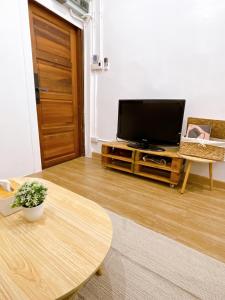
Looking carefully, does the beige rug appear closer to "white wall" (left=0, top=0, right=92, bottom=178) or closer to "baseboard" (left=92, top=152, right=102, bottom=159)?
"white wall" (left=0, top=0, right=92, bottom=178)

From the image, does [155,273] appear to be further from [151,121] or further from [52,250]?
[151,121]

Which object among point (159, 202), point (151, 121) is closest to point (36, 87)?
point (151, 121)

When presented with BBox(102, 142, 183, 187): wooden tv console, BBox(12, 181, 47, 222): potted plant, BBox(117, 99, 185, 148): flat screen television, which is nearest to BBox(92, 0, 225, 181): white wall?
BBox(117, 99, 185, 148): flat screen television

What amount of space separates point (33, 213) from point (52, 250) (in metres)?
0.22

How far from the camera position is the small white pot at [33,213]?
786mm

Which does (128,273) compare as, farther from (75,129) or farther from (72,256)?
(75,129)

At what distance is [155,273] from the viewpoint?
0.98 meters

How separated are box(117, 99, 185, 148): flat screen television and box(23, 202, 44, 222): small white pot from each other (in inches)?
64.6

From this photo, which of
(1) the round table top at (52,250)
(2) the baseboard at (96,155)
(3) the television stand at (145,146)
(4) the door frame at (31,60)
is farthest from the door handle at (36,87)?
(1) the round table top at (52,250)

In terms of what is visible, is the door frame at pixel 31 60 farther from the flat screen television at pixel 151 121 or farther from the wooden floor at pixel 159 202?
the flat screen television at pixel 151 121

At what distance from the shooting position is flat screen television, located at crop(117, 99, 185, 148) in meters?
1.99

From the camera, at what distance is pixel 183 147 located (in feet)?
6.20

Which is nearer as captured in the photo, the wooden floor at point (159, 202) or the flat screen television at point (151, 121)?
the wooden floor at point (159, 202)

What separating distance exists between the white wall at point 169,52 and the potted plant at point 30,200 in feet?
6.49
